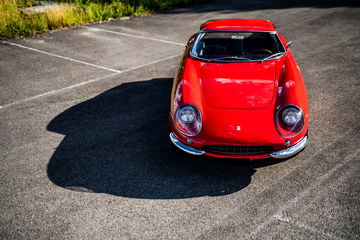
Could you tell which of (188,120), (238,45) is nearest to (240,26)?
(238,45)

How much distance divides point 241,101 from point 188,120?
0.73 m

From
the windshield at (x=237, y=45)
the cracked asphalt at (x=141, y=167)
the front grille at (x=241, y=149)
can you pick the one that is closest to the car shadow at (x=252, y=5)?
the cracked asphalt at (x=141, y=167)

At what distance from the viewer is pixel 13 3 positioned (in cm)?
Answer: 1229

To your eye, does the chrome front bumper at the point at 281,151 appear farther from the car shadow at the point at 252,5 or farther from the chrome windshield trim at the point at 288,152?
the car shadow at the point at 252,5

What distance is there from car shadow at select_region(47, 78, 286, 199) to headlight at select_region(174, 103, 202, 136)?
0.56 metres

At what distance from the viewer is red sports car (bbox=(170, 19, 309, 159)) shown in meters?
4.36

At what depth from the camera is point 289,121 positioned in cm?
446

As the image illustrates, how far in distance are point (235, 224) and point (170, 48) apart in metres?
6.88

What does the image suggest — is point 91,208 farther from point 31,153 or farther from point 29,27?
point 29,27

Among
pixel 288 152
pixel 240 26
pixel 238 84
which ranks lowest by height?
pixel 288 152

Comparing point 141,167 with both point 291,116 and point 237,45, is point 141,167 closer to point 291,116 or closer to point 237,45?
A: point 291,116

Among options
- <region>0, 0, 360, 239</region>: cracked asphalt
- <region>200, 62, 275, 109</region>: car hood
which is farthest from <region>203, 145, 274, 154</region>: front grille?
<region>200, 62, 275, 109</region>: car hood

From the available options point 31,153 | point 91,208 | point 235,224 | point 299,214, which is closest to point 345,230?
point 299,214

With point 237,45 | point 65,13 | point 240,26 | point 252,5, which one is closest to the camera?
point 237,45
